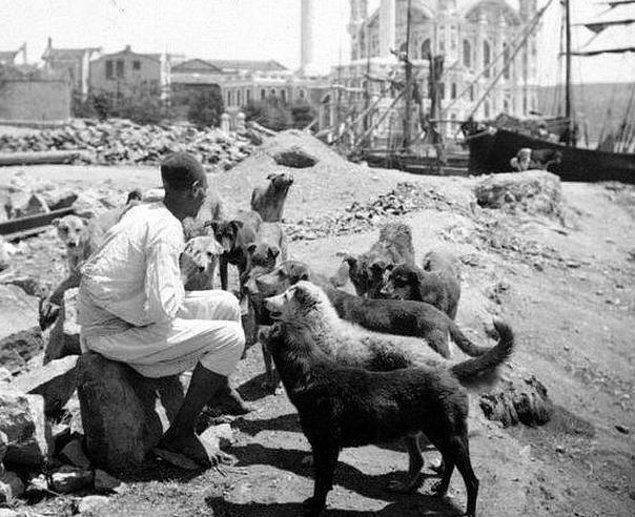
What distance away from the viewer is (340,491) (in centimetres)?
589

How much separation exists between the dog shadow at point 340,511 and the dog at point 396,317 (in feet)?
4.56

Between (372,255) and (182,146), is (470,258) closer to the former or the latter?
(372,255)

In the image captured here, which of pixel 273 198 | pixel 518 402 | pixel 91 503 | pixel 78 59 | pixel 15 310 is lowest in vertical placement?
pixel 518 402

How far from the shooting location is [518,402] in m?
8.88

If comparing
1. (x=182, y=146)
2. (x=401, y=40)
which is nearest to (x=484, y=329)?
(x=182, y=146)

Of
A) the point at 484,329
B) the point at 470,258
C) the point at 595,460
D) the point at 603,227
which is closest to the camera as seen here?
the point at 595,460

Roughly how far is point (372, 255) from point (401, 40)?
89.4 meters

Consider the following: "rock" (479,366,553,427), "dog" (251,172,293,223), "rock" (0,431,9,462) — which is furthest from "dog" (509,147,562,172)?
"rock" (0,431,9,462)

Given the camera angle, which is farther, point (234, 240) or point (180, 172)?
point (234, 240)

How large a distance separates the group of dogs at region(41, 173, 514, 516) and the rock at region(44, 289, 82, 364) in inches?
42.2

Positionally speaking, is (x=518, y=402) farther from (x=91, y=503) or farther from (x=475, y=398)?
(x=91, y=503)

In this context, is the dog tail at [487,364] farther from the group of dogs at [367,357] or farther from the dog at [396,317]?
the dog at [396,317]

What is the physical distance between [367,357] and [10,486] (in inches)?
102

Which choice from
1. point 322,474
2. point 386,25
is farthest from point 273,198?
point 386,25
